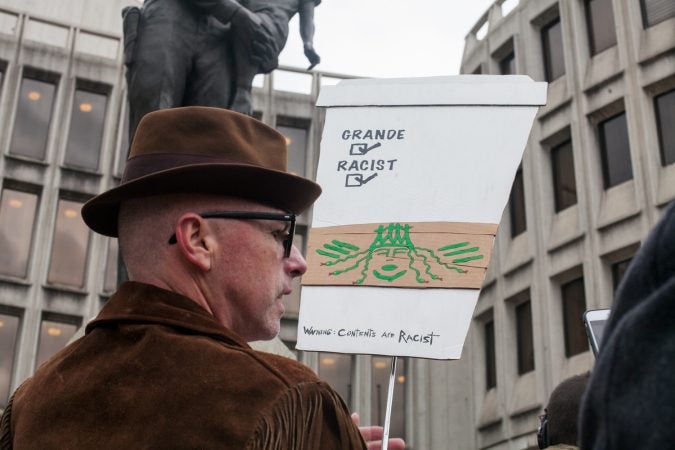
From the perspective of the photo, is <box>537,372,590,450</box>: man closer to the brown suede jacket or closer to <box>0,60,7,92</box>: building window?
the brown suede jacket

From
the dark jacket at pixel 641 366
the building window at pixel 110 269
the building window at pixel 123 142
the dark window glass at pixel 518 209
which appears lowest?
the dark jacket at pixel 641 366

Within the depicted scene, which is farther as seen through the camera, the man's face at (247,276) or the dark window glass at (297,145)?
the dark window glass at (297,145)

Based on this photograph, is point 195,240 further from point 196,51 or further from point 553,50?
point 553,50

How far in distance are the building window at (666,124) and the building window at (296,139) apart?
11176 millimetres

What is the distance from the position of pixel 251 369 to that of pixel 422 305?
1.16 metres

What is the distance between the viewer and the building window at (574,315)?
63.9 ft

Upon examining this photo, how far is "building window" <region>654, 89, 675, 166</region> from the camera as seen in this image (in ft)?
61.7

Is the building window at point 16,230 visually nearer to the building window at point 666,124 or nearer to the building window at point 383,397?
the building window at point 383,397

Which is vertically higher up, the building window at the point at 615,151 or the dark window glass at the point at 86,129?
the dark window glass at the point at 86,129

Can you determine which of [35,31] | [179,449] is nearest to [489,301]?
A: [35,31]

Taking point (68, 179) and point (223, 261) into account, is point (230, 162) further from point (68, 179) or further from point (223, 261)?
point (68, 179)

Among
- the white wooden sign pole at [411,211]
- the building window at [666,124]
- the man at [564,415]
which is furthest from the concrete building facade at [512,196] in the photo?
the white wooden sign pole at [411,211]

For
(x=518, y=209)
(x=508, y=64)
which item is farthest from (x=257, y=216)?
(x=508, y=64)

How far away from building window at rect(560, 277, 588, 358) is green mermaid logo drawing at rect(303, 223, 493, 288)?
17.2 m
